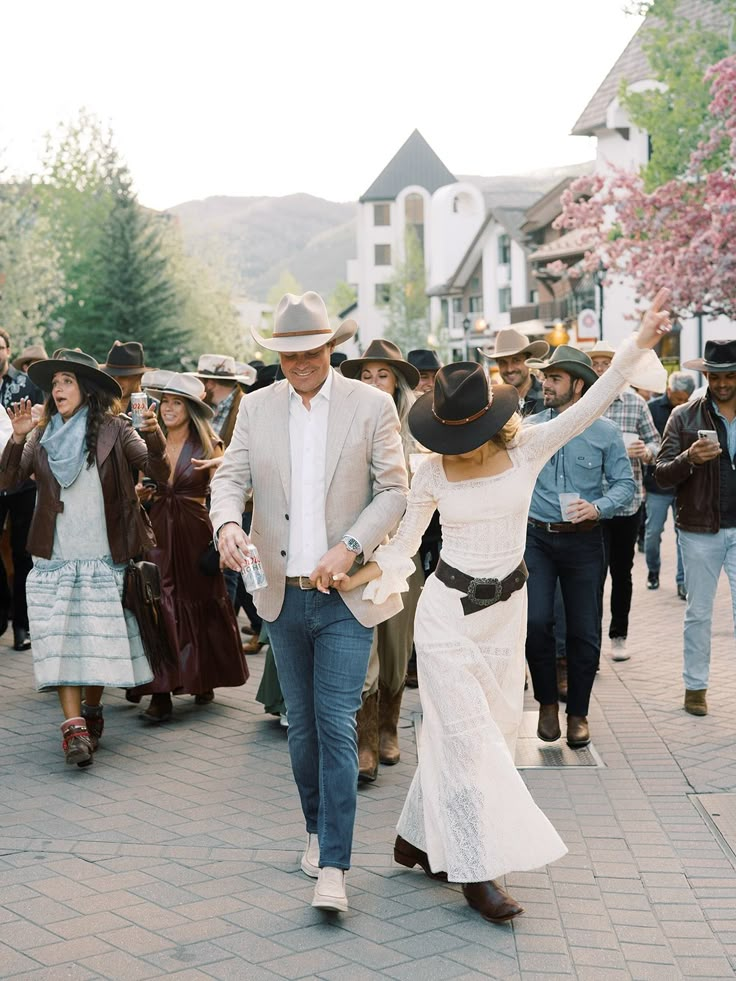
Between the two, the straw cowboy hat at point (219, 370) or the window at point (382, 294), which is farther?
the window at point (382, 294)

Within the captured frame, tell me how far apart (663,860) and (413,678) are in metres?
3.80

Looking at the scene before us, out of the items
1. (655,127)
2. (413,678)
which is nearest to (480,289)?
(655,127)

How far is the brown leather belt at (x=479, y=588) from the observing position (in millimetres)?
5016

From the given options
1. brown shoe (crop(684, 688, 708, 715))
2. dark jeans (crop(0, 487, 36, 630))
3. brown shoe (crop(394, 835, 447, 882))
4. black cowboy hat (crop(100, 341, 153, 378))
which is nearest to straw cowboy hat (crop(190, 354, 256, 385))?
black cowboy hat (crop(100, 341, 153, 378))

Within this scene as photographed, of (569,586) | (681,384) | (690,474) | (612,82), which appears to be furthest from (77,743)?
(612,82)

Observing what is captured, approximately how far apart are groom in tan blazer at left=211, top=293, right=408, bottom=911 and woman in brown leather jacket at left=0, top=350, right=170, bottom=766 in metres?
2.12

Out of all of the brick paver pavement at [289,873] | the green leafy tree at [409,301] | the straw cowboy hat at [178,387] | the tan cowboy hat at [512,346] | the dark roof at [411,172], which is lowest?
the brick paver pavement at [289,873]

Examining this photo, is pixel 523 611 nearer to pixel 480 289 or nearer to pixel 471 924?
pixel 471 924

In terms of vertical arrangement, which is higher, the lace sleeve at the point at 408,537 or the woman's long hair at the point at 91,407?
the woman's long hair at the point at 91,407

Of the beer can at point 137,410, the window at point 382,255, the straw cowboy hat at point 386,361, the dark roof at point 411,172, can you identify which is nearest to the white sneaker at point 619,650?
the straw cowboy hat at point 386,361

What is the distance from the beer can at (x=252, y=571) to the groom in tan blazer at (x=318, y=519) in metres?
0.23

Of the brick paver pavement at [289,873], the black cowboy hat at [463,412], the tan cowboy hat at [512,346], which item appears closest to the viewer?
the brick paver pavement at [289,873]

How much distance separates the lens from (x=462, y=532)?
5109 mm

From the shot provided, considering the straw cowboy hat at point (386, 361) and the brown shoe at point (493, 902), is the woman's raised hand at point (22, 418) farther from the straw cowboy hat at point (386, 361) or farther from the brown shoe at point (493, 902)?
the brown shoe at point (493, 902)
